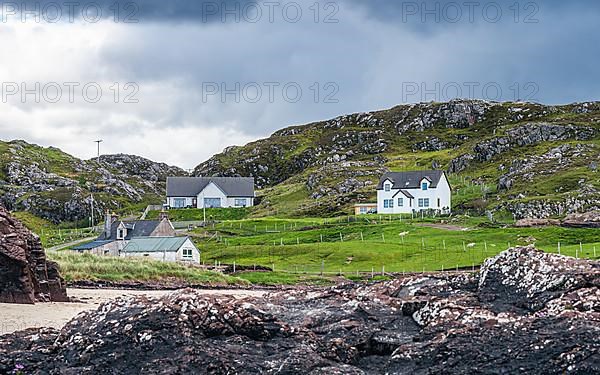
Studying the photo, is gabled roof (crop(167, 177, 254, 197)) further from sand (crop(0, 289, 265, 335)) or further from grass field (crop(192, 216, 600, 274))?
sand (crop(0, 289, 265, 335))

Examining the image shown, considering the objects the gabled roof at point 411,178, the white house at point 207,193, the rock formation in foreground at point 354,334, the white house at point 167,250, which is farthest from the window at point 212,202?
the rock formation in foreground at point 354,334

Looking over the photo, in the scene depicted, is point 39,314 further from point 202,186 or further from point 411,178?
point 202,186

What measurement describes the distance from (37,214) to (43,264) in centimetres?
14686

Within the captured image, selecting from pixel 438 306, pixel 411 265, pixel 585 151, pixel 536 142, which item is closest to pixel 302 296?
pixel 438 306

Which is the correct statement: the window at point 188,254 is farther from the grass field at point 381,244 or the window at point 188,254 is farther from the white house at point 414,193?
the white house at point 414,193

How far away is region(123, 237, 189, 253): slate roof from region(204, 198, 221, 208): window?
254 feet

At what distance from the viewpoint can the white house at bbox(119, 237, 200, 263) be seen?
78375 mm

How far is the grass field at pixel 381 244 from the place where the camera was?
67.8 meters

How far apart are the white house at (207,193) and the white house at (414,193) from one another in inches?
1748

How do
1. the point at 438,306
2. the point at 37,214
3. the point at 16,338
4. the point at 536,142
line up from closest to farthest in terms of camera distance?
the point at 438,306, the point at 16,338, the point at 37,214, the point at 536,142

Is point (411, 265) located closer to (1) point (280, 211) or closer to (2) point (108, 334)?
(2) point (108, 334)

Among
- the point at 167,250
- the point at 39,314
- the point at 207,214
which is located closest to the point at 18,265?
the point at 39,314

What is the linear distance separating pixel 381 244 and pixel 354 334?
225ft

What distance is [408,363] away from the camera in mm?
10828
